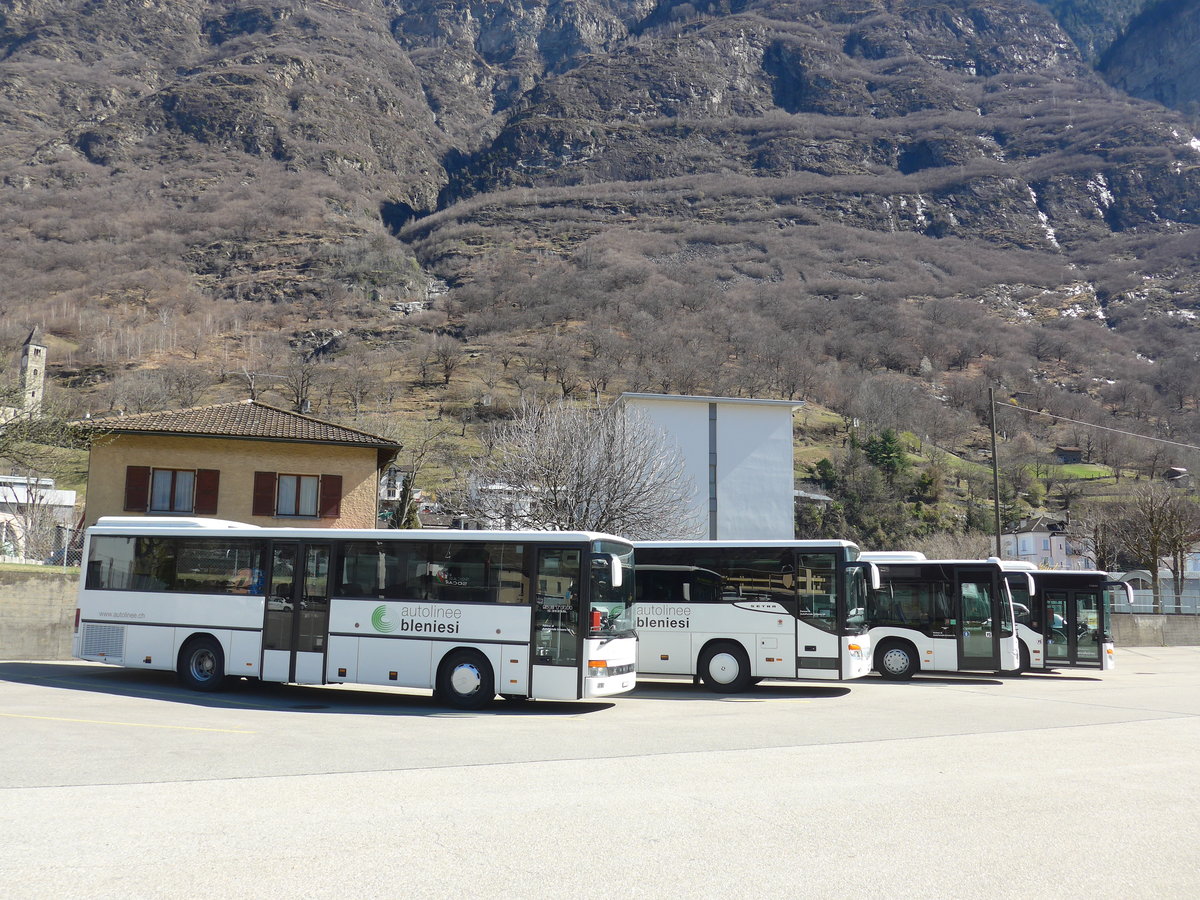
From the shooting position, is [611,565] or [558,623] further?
[611,565]

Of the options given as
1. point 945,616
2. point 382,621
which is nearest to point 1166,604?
point 945,616

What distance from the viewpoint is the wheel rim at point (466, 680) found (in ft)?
47.1

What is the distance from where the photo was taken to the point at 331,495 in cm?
3114

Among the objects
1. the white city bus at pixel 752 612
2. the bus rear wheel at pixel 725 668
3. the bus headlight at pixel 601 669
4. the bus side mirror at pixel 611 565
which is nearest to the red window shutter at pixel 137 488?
the white city bus at pixel 752 612

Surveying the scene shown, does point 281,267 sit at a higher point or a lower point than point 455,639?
higher

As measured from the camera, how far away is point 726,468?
6209cm

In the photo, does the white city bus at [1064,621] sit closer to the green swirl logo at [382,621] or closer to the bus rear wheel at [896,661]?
the bus rear wheel at [896,661]

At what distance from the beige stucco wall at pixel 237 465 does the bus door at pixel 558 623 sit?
18334 mm

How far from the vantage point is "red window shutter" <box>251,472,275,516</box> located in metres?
30.1

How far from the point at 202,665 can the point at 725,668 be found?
9.07m

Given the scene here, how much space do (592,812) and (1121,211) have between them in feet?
744

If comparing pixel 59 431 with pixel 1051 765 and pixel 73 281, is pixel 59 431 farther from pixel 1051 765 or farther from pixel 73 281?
pixel 73 281

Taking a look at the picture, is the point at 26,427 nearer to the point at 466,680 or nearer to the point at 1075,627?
the point at 466,680

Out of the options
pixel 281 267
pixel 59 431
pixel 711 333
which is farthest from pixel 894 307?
pixel 59 431
